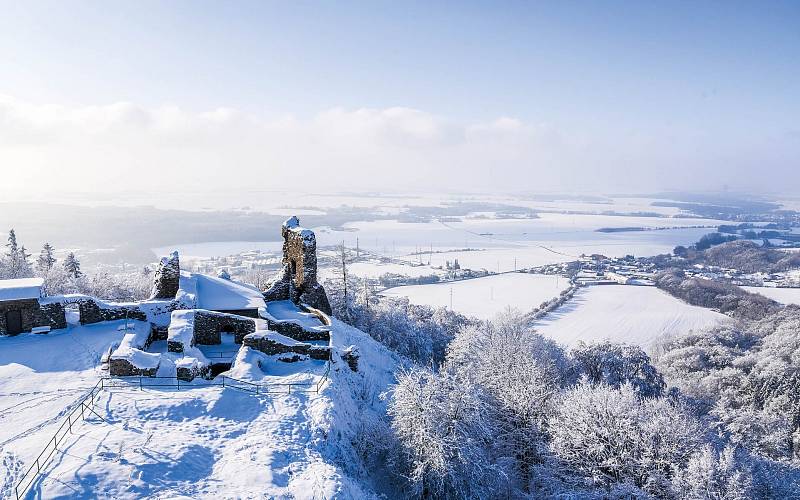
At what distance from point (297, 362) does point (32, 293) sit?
15405 millimetres

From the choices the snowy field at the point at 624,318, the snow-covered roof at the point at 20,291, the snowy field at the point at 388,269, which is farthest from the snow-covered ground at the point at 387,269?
the snow-covered roof at the point at 20,291

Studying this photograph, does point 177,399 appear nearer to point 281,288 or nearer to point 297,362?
point 297,362

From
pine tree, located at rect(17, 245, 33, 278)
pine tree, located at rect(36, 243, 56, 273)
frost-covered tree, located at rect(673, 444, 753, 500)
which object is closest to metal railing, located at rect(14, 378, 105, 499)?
frost-covered tree, located at rect(673, 444, 753, 500)

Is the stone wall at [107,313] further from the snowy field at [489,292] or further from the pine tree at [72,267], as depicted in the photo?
Answer: the snowy field at [489,292]

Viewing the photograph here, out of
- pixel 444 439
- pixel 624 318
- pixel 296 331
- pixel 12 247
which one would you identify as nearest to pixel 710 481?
pixel 444 439

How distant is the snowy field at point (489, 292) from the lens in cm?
8456

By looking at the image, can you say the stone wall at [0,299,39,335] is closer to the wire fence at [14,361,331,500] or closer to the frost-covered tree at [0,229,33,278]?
the wire fence at [14,361,331,500]

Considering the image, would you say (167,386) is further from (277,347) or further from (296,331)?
(296,331)

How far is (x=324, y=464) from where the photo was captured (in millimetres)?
15656

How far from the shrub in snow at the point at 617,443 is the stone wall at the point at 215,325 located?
16278mm

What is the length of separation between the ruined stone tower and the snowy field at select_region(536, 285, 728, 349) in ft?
134

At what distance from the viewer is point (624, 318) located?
7706 centimetres

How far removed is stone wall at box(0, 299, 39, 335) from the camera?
2547 centimetres

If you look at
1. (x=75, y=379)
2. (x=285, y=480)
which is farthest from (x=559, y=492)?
(x=75, y=379)
